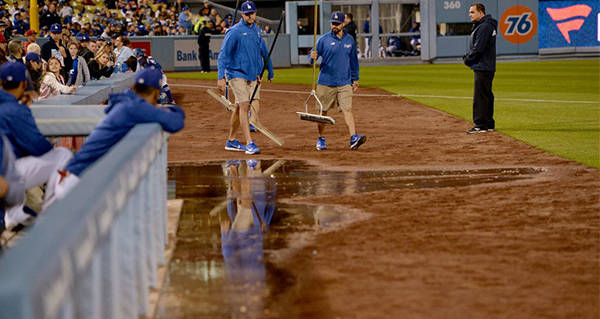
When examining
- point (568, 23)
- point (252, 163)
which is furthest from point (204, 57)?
point (252, 163)

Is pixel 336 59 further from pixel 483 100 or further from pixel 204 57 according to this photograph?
pixel 204 57

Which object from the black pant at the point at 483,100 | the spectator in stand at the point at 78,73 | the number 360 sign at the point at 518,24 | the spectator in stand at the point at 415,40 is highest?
the number 360 sign at the point at 518,24

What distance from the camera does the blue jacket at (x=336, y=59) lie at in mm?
14055

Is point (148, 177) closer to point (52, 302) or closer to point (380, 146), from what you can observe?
point (52, 302)

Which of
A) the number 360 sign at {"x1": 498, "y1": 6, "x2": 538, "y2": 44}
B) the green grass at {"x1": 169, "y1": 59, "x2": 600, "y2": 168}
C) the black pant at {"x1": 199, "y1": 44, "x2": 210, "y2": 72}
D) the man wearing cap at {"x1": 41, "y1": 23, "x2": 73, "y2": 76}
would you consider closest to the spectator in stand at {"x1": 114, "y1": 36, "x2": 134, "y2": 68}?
the man wearing cap at {"x1": 41, "y1": 23, "x2": 73, "y2": 76}

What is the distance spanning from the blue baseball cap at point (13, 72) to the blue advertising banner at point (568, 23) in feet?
130

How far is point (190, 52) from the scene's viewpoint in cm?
3984

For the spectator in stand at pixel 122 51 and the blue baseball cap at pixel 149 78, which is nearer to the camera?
the blue baseball cap at pixel 149 78

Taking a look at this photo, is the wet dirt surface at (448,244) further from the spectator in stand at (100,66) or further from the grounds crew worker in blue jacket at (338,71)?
the spectator in stand at (100,66)

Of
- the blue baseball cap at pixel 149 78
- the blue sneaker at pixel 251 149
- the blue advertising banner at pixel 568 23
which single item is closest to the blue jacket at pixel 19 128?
the blue baseball cap at pixel 149 78

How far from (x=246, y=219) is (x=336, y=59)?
599 cm

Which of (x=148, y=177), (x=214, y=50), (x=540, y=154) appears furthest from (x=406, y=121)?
(x=214, y=50)

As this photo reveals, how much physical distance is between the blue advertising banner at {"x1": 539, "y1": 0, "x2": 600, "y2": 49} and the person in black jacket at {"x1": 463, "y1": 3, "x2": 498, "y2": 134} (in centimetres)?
2897

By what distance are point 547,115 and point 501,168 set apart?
25.5ft
